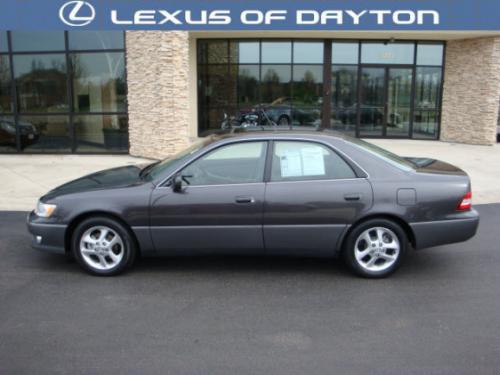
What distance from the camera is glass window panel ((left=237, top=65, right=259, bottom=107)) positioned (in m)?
17.6

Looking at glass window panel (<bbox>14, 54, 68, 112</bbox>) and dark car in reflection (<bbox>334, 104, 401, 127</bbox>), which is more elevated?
glass window panel (<bbox>14, 54, 68, 112</bbox>)

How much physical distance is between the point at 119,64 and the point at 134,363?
1140 centimetres

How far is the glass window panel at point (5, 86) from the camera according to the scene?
13.8m

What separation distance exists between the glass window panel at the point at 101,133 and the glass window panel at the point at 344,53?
787 cm

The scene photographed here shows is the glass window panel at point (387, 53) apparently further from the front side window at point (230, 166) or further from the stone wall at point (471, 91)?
the front side window at point (230, 166)

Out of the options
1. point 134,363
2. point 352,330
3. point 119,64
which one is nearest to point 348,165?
point 352,330

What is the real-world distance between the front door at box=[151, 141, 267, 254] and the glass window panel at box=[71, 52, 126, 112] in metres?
9.51

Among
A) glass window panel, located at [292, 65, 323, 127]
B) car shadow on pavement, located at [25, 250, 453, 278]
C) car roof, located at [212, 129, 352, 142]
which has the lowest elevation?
car shadow on pavement, located at [25, 250, 453, 278]

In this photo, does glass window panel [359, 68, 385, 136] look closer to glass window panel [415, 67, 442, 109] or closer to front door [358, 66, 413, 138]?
front door [358, 66, 413, 138]

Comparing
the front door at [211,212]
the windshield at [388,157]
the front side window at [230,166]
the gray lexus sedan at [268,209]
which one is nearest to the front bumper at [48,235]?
the gray lexus sedan at [268,209]

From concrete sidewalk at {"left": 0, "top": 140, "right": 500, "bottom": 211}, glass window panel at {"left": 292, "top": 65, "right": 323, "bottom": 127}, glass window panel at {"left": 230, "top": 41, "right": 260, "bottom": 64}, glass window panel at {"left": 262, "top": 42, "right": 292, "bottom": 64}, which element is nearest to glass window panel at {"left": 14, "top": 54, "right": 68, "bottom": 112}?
concrete sidewalk at {"left": 0, "top": 140, "right": 500, "bottom": 211}

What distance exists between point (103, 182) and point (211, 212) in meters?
1.28

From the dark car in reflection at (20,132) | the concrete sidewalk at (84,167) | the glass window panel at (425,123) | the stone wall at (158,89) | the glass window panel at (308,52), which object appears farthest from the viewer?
the glass window panel at (425,123)

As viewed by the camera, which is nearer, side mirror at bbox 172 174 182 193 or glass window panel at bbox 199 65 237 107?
side mirror at bbox 172 174 182 193
